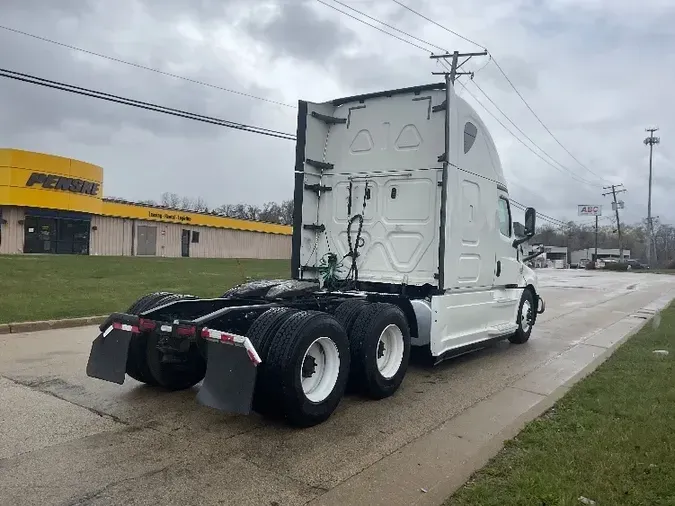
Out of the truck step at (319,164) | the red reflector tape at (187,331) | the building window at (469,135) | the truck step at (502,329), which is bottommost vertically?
the truck step at (502,329)

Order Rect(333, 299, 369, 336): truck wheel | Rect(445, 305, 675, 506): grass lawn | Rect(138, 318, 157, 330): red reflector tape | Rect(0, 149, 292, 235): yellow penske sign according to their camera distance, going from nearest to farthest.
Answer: Rect(445, 305, 675, 506): grass lawn < Rect(138, 318, 157, 330): red reflector tape < Rect(333, 299, 369, 336): truck wheel < Rect(0, 149, 292, 235): yellow penske sign

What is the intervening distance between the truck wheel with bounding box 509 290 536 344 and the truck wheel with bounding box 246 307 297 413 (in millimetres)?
5807

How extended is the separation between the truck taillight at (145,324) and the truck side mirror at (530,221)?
6.60 m

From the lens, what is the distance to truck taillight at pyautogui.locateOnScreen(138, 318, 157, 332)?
5.39 m

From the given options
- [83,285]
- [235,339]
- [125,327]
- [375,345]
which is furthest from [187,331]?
[83,285]

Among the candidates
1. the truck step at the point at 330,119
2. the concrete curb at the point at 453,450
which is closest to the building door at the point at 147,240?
the truck step at the point at 330,119

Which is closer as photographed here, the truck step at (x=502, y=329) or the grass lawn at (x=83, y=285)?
the truck step at (x=502, y=329)

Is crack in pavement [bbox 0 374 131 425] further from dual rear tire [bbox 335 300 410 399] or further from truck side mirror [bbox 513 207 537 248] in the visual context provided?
truck side mirror [bbox 513 207 537 248]

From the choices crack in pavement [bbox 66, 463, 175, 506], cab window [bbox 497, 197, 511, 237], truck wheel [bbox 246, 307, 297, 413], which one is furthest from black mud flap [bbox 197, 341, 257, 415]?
cab window [bbox 497, 197, 511, 237]

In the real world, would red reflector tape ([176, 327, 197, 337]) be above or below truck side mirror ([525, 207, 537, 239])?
below

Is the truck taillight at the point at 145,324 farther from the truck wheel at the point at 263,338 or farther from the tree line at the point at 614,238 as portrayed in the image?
the tree line at the point at 614,238

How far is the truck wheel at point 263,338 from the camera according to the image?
4.89 m

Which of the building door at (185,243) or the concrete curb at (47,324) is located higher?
the building door at (185,243)

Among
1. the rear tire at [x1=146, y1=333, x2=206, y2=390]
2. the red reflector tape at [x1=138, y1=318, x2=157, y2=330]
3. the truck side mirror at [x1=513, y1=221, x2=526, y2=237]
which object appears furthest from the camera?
the truck side mirror at [x1=513, y1=221, x2=526, y2=237]
